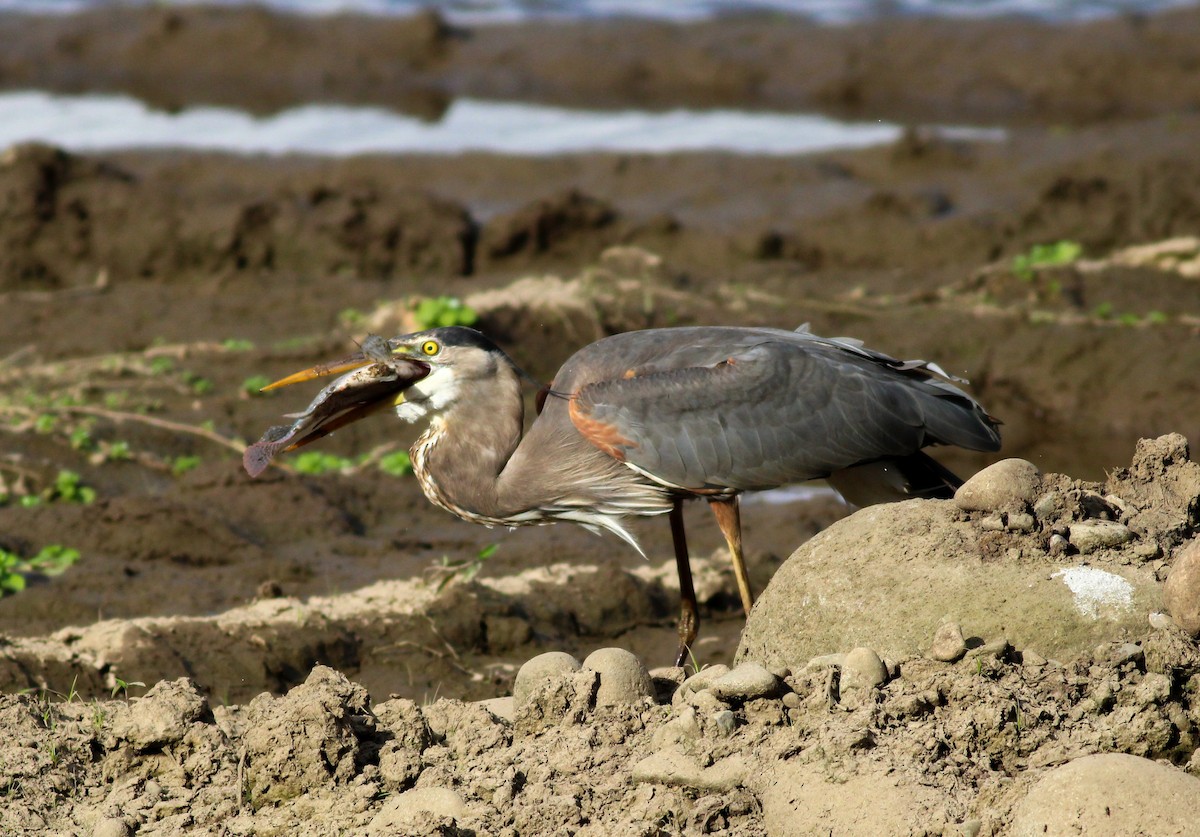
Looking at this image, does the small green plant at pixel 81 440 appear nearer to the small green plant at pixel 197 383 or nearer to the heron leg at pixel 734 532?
the small green plant at pixel 197 383

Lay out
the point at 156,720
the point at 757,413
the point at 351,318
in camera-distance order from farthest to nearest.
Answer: the point at 351,318
the point at 757,413
the point at 156,720

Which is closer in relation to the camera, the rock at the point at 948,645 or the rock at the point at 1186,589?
the rock at the point at 1186,589

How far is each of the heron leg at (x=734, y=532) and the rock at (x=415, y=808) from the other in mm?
1977

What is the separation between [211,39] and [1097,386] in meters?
17.5

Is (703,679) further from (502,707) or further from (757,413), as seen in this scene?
(757,413)

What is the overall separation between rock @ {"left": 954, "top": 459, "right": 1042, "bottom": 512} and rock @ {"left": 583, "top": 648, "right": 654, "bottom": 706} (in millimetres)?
1177

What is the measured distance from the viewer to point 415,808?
4016 mm

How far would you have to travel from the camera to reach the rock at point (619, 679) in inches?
176

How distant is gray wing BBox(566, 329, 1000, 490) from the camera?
5.63 metres

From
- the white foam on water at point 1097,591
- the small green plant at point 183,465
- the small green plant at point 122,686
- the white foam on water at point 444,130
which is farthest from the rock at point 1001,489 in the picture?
the white foam on water at point 444,130

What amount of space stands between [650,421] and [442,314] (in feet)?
13.9

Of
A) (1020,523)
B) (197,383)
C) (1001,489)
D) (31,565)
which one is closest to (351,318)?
(197,383)

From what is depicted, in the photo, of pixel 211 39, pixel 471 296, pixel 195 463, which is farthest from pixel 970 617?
pixel 211 39

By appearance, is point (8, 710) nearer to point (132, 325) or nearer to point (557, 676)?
point (557, 676)
